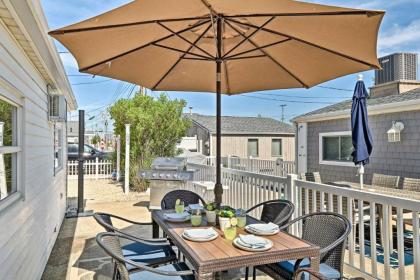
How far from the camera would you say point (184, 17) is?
8.21ft

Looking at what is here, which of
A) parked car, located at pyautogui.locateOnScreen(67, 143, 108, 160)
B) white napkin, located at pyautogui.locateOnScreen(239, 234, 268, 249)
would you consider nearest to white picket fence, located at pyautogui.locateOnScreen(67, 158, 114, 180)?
parked car, located at pyautogui.locateOnScreen(67, 143, 108, 160)

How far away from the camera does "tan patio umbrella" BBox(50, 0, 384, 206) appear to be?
2305mm

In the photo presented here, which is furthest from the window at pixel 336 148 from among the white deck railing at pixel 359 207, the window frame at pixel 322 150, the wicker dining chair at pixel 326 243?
the wicker dining chair at pixel 326 243

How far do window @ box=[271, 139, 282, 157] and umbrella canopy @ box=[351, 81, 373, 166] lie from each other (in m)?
14.8

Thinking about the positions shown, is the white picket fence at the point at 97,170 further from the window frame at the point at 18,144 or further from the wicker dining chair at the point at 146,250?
the wicker dining chair at the point at 146,250

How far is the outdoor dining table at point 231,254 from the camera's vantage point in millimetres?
1986

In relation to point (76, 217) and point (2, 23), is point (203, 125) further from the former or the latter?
point (2, 23)

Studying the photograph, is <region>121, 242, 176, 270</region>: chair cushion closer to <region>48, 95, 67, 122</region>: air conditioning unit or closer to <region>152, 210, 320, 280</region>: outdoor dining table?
<region>152, 210, 320, 280</region>: outdoor dining table

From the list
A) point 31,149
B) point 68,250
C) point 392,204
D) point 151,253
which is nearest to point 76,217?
point 68,250

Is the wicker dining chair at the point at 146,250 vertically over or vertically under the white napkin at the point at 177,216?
under

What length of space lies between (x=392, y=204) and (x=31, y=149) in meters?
3.62

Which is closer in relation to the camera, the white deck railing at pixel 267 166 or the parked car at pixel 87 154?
the white deck railing at pixel 267 166

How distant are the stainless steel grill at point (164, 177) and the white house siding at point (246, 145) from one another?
11.9 m

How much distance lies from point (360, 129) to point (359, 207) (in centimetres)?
378
